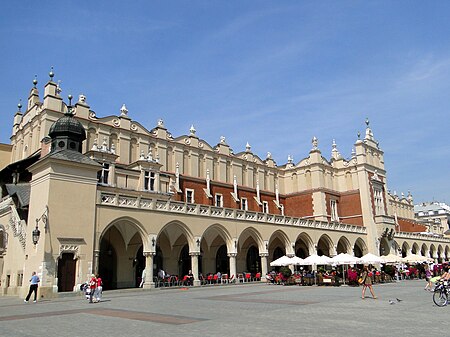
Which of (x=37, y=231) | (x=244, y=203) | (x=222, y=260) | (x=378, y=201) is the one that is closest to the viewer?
(x=37, y=231)

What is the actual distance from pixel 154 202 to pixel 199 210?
4.05 meters

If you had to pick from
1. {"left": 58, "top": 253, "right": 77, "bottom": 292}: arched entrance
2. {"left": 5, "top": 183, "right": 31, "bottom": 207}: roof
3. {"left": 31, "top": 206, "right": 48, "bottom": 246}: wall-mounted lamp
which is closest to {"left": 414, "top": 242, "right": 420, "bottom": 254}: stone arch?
{"left": 58, "top": 253, "right": 77, "bottom": 292}: arched entrance

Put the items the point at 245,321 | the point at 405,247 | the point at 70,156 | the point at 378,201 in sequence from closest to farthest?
the point at 245,321 < the point at 70,156 < the point at 378,201 < the point at 405,247

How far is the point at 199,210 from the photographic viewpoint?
1193 inches

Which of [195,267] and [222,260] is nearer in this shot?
[195,267]

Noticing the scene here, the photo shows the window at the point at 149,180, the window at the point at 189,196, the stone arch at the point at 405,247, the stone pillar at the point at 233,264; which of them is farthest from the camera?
the stone arch at the point at 405,247

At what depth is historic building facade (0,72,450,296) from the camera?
23.5m

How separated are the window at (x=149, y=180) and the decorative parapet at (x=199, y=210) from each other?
4.50 meters

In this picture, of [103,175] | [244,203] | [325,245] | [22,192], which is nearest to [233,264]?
[103,175]

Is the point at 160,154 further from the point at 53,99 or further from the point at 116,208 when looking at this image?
the point at 116,208

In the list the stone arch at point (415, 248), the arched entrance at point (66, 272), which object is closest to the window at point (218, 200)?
the arched entrance at point (66, 272)

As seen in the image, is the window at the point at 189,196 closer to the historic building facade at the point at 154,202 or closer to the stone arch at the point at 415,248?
the historic building facade at the point at 154,202

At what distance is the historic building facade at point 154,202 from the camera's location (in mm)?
23469

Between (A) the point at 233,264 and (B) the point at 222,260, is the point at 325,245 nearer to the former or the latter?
(B) the point at 222,260
